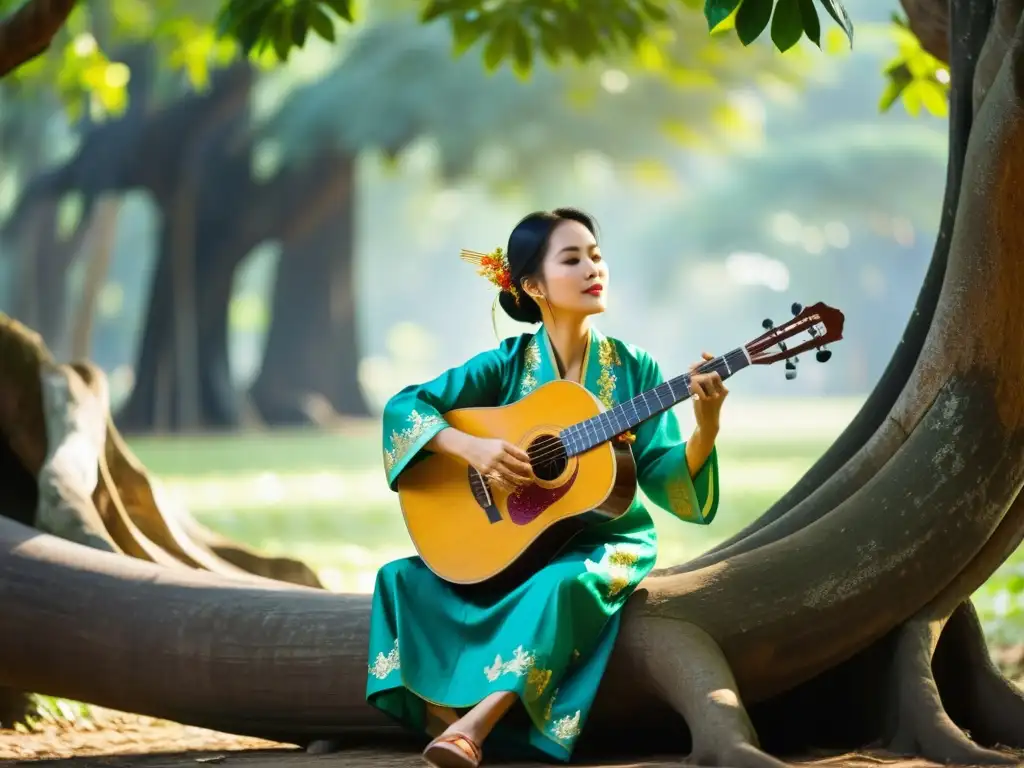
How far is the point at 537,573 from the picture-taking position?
3.51 m

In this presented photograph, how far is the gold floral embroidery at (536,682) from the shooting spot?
338cm

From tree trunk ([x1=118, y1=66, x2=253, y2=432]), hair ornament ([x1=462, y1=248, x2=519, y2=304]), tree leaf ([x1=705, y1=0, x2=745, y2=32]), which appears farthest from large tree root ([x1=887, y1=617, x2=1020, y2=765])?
tree trunk ([x1=118, y1=66, x2=253, y2=432])

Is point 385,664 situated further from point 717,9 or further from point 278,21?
point 278,21

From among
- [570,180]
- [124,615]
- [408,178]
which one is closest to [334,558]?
[124,615]

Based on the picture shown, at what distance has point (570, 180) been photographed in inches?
1380

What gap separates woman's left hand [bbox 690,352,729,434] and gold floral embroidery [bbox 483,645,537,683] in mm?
652

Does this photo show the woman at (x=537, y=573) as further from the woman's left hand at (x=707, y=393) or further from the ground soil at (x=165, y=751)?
the ground soil at (x=165, y=751)

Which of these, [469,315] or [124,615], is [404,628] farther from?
[469,315]

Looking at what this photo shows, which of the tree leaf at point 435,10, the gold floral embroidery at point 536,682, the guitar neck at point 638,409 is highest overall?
the tree leaf at point 435,10

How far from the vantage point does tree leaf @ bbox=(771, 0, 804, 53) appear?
339 cm

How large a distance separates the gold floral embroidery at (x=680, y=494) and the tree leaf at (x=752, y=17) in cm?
103

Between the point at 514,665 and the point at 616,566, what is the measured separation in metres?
0.34

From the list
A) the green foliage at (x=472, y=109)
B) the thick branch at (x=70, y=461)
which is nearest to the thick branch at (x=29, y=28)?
the thick branch at (x=70, y=461)

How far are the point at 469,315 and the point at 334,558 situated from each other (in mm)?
58386
